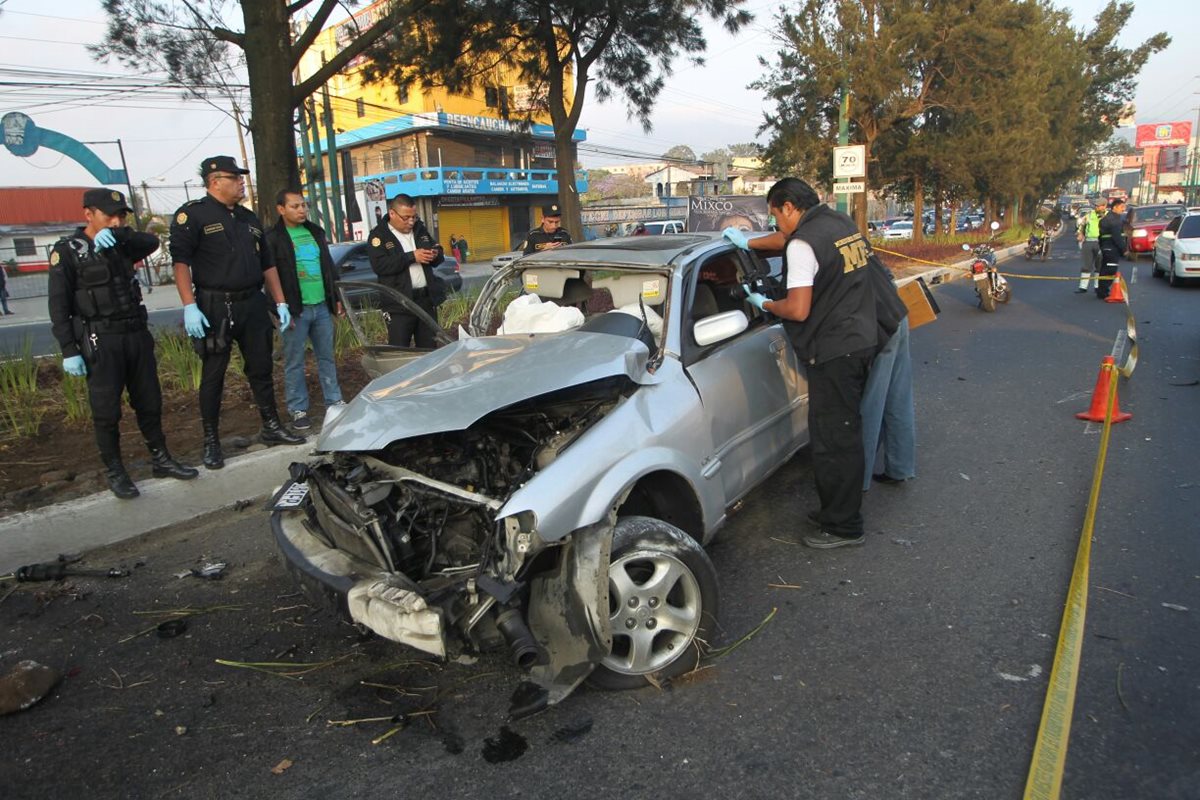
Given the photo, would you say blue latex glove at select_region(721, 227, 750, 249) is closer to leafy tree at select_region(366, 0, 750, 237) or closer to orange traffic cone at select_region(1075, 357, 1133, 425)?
orange traffic cone at select_region(1075, 357, 1133, 425)

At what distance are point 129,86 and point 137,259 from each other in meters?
15.5

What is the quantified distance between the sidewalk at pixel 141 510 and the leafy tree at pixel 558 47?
24.0ft

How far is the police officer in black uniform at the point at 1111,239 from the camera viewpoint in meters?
12.5

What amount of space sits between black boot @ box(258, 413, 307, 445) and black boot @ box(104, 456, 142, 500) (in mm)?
1054

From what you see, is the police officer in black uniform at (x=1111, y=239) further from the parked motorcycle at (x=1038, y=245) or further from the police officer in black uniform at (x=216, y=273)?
the police officer in black uniform at (x=216, y=273)

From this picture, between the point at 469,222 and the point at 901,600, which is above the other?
the point at 469,222

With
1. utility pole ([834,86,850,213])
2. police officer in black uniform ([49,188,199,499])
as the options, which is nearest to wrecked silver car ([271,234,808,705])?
police officer in black uniform ([49,188,199,499])

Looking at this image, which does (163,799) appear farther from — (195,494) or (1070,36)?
(1070,36)

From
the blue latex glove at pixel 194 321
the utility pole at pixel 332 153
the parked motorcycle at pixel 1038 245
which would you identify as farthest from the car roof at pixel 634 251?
the parked motorcycle at pixel 1038 245

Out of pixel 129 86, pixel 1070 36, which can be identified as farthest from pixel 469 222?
pixel 1070 36

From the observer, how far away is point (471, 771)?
2.32m

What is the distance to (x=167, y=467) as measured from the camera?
456 centimetres

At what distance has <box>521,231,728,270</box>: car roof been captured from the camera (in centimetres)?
378

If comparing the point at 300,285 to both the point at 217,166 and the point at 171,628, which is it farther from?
the point at 171,628
